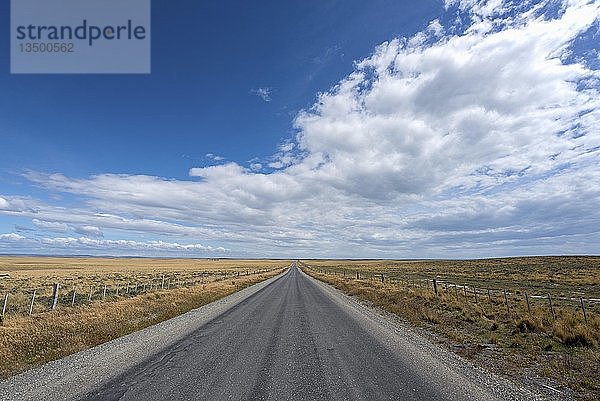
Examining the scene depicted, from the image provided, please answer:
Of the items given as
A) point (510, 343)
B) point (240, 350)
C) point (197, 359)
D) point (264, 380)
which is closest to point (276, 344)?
point (240, 350)

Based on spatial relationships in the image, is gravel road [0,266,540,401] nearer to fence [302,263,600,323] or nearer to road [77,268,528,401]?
road [77,268,528,401]

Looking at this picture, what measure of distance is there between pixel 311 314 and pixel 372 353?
7.87m

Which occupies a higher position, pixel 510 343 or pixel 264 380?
pixel 264 380

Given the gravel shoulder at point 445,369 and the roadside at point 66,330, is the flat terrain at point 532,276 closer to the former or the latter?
the gravel shoulder at point 445,369

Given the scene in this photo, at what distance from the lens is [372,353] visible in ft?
Result: 30.5

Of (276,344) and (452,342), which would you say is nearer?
(276,344)

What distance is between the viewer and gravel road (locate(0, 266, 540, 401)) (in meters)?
6.32

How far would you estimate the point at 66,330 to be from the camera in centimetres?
1195

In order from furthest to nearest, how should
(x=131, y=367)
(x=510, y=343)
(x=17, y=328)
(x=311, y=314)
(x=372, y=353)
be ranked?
1. (x=311, y=314)
2. (x=17, y=328)
3. (x=510, y=343)
4. (x=372, y=353)
5. (x=131, y=367)

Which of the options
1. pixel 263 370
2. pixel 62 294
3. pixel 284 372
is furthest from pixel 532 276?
pixel 62 294

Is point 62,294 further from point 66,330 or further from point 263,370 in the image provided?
point 263,370

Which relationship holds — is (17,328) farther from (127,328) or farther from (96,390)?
(96,390)

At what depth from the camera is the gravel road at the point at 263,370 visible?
20.7 ft

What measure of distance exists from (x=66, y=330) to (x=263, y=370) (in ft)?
26.9
